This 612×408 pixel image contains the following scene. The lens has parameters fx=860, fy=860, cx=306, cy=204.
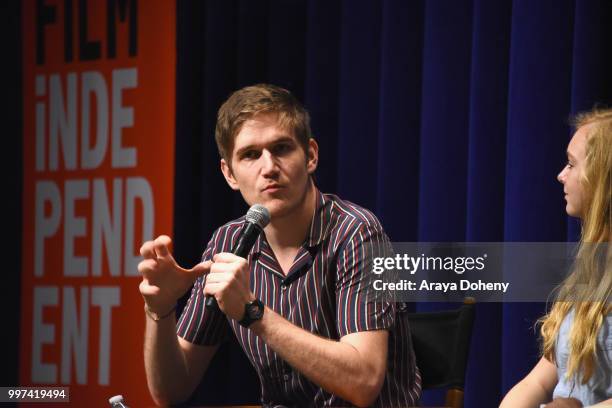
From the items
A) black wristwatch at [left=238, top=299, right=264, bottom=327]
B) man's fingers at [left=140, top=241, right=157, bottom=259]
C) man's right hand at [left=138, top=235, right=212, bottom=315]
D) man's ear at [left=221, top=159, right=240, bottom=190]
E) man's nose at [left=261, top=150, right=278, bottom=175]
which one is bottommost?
black wristwatch at [left=238, top=299, right=264, bottom=327]

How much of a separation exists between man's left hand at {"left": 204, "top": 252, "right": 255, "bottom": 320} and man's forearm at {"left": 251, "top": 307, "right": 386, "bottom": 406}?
0.29 feet

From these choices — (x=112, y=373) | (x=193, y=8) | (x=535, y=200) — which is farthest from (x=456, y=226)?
(x=112, y=373)

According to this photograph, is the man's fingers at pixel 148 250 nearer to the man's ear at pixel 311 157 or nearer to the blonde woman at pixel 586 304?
the man's ear at pixel 311 157

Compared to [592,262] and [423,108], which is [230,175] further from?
[423,108]

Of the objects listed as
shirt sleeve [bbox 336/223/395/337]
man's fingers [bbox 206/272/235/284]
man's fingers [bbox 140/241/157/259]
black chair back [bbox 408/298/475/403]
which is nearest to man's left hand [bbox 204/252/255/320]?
man's fingers [bbox 206/272/235/284]

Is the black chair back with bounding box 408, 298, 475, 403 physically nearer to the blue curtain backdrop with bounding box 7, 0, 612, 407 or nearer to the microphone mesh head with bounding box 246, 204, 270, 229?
the blue curtain backdrop with bounding box 7, 0, 612, 407

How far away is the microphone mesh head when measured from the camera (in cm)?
165

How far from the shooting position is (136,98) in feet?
11.8

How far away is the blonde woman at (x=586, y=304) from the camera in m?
1.55

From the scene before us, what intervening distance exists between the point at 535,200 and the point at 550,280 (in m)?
0.25

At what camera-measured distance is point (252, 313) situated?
1.67m

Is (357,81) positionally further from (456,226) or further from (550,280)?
(550,280)

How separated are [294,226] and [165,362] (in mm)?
419

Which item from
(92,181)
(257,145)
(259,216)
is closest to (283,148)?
(257,145)
